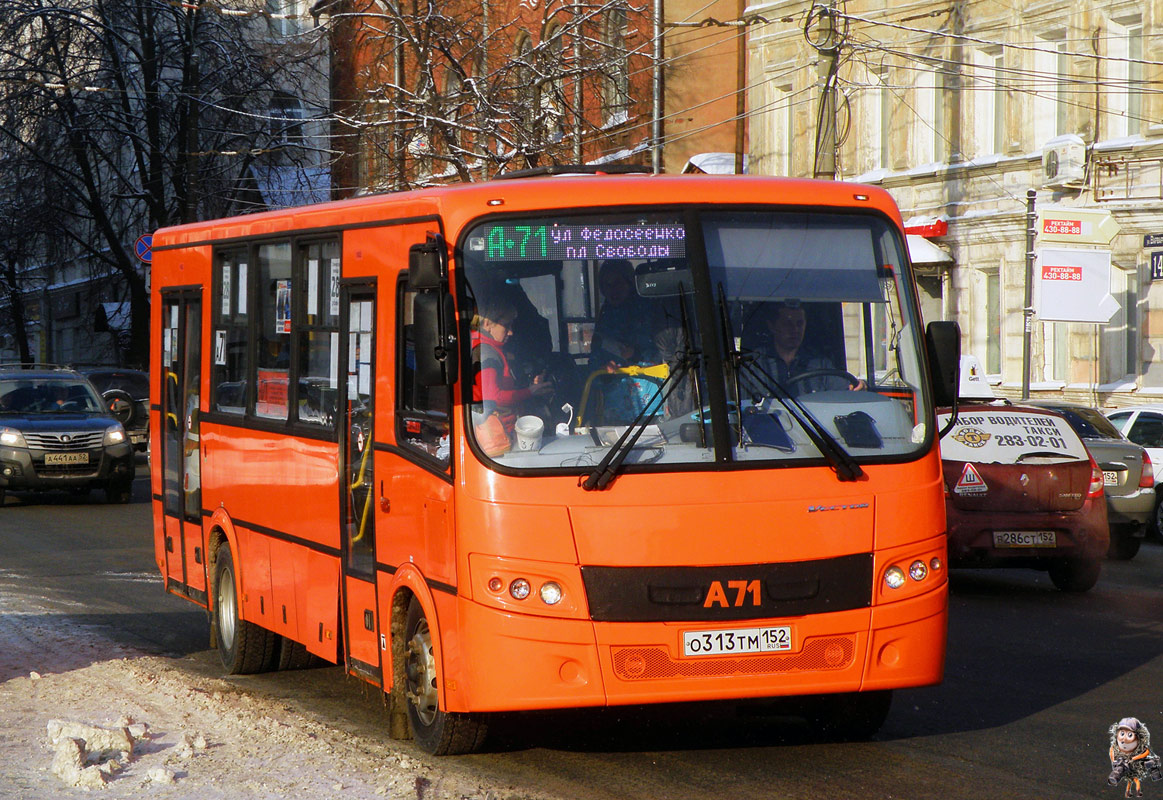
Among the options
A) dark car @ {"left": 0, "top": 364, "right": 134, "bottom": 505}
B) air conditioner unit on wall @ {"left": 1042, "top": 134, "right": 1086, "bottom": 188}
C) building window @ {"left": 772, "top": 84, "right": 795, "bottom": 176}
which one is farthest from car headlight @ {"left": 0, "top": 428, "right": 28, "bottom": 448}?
building window @ {"left": 772, "top": 84, "right": 795, "bottom": 176}

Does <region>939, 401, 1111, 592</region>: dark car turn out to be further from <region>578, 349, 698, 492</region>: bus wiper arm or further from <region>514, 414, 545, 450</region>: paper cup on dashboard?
<region>514, 414, 545, 450</region>: paper cup on dashboard

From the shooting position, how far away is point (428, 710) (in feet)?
25.2

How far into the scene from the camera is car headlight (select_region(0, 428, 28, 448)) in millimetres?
23875

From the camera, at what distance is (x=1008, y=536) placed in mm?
14047

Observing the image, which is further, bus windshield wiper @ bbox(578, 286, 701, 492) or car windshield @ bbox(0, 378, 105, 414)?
car windshield @ bbox(0, 378, 105, 414)

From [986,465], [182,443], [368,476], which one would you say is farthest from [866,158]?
[368,476]

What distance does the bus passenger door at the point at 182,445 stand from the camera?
37.0 ft

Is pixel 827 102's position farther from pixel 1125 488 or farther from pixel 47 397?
pixel 47 397

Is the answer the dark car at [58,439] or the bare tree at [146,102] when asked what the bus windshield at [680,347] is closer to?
the dark car at [58,439]

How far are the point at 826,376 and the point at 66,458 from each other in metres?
18.4

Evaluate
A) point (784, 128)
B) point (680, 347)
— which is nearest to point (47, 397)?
point (784, 128)

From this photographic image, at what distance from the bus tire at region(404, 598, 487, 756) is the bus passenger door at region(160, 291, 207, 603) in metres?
3.64

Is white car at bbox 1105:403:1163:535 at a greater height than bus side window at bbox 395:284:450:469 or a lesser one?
lesser

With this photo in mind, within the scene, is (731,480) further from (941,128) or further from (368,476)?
(941,128)
